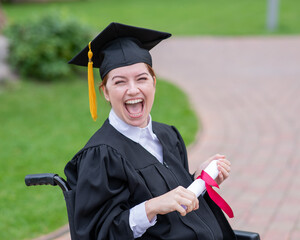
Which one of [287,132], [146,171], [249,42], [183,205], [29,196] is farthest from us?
[249,42]

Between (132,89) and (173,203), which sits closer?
(173,203)

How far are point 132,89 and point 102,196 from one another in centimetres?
46

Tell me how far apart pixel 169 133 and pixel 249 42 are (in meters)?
10.4

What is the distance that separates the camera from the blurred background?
4.33m

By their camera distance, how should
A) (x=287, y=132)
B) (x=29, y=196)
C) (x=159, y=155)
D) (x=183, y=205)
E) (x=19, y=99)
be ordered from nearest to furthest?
(x=183, y=205), (x=159, y=155), (x=29, y=196), (x=287, y=132), (x=19, y=99)

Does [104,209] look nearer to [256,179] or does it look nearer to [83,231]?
[83,231]

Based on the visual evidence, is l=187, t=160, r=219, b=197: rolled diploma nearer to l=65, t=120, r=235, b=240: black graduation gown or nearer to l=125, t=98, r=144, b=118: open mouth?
l=65, t=120, r=235, b=240: black graduation gown

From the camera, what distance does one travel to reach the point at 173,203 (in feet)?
6.45

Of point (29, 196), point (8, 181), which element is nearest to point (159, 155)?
point (29, 196)

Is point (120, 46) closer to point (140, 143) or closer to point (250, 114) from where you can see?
point (140, 143)

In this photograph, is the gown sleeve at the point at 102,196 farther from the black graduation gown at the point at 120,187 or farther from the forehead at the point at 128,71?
the forehead at the point at 128,71

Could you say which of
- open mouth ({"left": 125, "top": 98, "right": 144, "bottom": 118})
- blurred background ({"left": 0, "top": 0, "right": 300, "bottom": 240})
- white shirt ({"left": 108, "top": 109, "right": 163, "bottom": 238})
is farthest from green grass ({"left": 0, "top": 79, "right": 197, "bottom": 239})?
open mouth ({"left": 125, "top": 98, "right": 144, "bottom": 118})

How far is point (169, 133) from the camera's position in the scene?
2502 mm

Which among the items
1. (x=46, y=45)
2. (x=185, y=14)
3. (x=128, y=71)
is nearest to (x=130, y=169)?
(x=128, y=71)
